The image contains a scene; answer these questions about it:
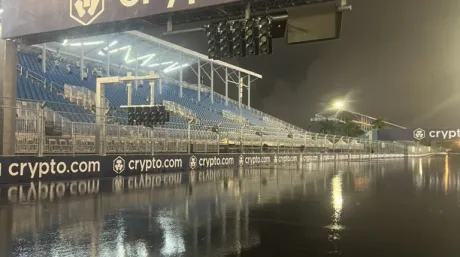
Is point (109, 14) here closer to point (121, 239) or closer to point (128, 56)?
point (121, 239)

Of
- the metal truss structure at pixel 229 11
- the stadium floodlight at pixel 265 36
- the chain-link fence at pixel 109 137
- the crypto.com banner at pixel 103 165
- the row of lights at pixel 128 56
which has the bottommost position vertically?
the crypto.com banner at pixel 103 165

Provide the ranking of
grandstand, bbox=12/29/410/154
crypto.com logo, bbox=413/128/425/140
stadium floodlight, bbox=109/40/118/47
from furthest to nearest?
crypto.com logo, bbox=413/128/425/140 < stadium floodlight, bbox=109/40/118/47 < grandstand, bbox=12/29/410/154

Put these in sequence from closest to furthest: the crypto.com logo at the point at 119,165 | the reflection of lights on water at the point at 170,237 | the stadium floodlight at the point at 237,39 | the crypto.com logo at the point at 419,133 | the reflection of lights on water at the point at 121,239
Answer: the reflection of lights on water at the point at 121,239
the reflection of lights on water at the point at 170,237
the stadium floodlight at the point at 237,39
the crypto.com logo at the point at 119,165
the crypto.com logo at the point at 419,133

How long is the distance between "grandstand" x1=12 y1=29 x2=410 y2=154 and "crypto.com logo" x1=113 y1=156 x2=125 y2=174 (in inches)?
20.2

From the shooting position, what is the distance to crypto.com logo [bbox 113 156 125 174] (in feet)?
57.8

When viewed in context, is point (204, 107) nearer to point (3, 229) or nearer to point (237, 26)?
point (237, 26)

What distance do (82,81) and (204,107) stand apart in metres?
17.9

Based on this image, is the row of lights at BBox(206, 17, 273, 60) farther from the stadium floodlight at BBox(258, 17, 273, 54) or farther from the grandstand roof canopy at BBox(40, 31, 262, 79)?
the grandstand roof canopy at BBox(40, 31, 262, 79)

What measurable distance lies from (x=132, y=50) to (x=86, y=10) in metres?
29.4

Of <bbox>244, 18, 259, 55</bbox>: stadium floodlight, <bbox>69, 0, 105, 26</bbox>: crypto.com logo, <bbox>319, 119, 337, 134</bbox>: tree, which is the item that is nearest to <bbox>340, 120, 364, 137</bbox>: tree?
<bbox>319, 119, 337, 134</bbox>: tree

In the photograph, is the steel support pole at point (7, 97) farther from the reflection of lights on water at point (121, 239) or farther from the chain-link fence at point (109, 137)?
the reflection of lights on water at point (121, 239)

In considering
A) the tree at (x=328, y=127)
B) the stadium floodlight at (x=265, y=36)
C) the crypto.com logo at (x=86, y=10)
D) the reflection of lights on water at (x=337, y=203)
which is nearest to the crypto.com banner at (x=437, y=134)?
the tree at (x=328, y=127)

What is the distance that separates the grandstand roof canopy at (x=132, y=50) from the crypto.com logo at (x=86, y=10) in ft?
69.1

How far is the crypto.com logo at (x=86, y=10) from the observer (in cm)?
1493
